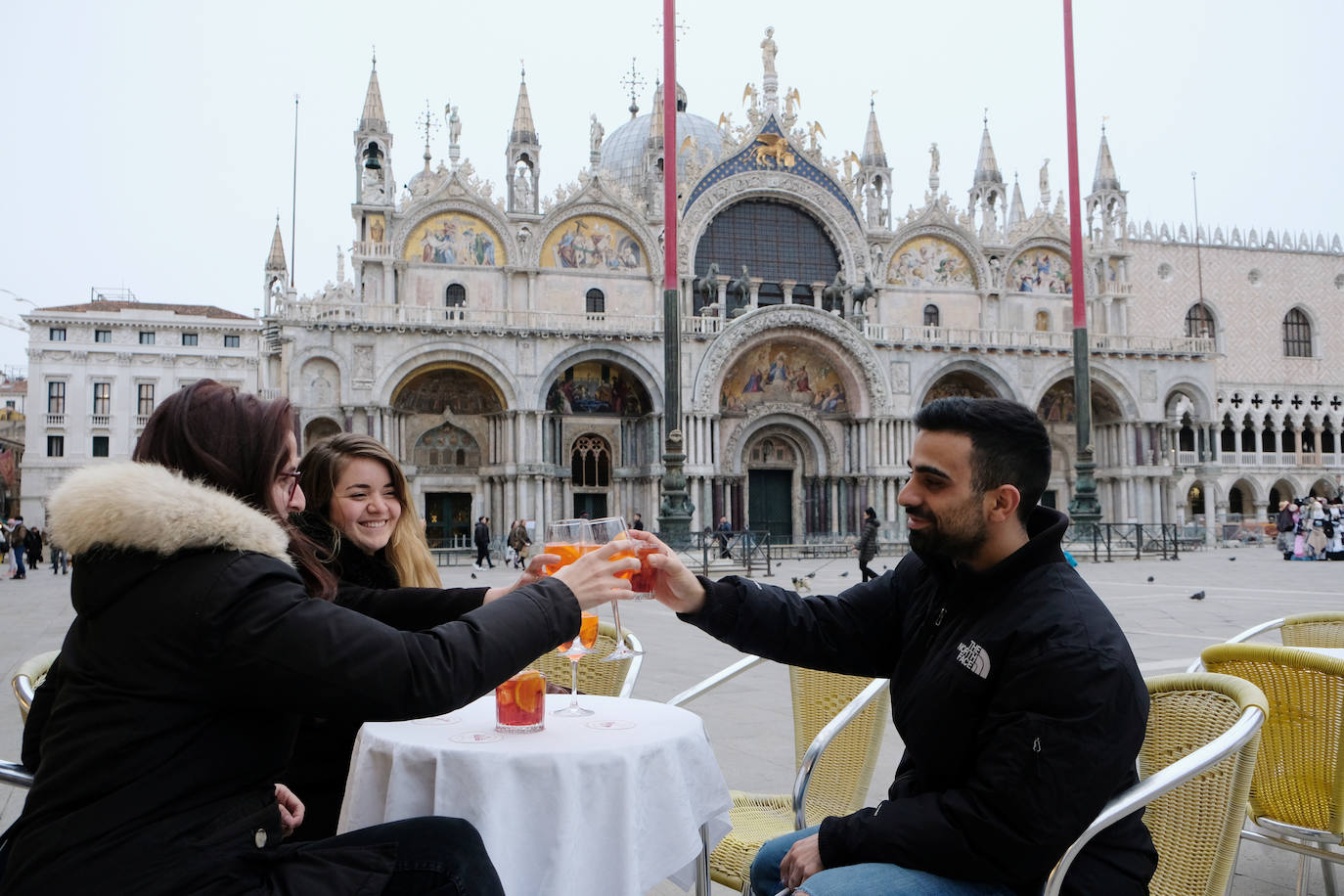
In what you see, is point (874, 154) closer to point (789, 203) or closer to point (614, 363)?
point (789, 203)

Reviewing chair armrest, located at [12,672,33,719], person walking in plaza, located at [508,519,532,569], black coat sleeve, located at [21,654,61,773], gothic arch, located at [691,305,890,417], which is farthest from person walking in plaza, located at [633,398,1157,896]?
gothic arch, located at [691,305,890,417]

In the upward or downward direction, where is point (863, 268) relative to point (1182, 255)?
downward

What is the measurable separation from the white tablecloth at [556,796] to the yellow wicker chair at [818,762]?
62 centimetres

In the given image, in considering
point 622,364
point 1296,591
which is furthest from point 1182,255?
point 1296,591

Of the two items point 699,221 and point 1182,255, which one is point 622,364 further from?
point 1182,255

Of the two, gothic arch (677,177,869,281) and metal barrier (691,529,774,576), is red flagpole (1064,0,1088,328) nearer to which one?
metal barrier (691,529,774,576)

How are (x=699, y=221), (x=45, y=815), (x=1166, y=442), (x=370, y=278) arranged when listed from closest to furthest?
(x=45, y=815) < (x=370, y=278) < (x=699, y=221) < (x=1166, y=442)

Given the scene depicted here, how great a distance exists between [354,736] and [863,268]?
3004cm

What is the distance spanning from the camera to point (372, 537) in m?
Result: 3.62

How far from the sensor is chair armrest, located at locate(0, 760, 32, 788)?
264cm

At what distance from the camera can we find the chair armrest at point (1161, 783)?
2092mm

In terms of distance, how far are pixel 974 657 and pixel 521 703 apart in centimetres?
110

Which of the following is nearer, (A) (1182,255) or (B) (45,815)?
(B) (45,815)

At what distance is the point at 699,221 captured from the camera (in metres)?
30.4
